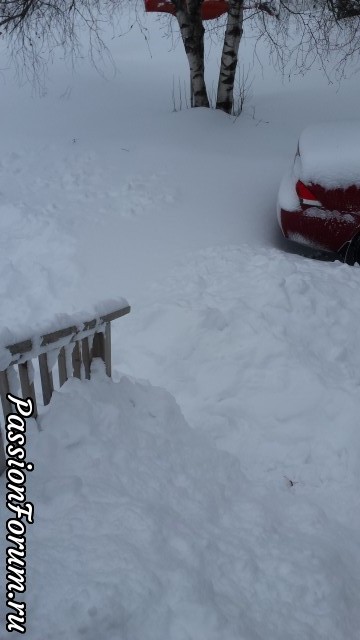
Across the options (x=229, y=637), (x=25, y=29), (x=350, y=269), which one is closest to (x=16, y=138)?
(x=25, y=29)

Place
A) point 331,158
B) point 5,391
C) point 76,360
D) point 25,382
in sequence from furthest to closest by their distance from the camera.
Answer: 1. point 331,158
2. point 76,360
3. point 25,382
4. point 5,391

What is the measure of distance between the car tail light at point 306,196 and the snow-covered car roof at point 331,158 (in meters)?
0.06

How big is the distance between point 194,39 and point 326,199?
490 centimetres

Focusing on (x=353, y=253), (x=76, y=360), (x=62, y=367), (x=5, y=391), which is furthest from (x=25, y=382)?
(x=353, y=253)

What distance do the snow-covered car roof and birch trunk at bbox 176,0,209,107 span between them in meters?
3.67

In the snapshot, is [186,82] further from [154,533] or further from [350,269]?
[154,533]

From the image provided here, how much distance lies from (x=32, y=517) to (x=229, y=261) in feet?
12.0

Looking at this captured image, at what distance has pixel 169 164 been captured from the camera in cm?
748

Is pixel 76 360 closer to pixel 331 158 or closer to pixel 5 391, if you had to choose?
pixel 5 391

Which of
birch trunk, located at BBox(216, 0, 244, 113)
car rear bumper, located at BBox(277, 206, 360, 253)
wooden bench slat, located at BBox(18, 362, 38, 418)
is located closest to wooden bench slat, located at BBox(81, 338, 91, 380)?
wooden bench slat, located at BBox(18, 362, 38, 418)

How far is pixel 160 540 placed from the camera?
102 inches

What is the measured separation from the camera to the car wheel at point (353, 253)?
5.70m

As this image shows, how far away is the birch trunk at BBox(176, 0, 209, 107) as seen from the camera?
8781 millimetres

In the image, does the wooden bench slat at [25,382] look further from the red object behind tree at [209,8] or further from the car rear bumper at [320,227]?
the red object behind tree at [209,8]
